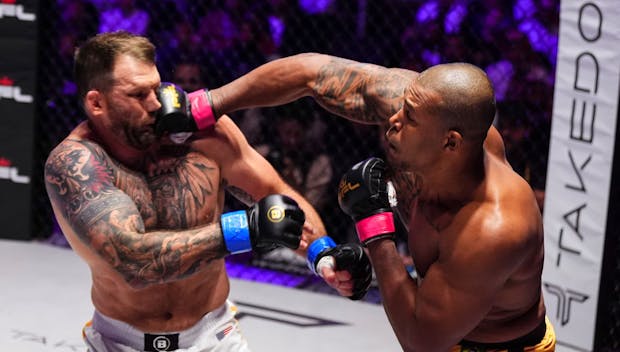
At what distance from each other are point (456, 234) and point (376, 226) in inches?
6.6

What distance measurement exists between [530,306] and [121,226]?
89 centimetres

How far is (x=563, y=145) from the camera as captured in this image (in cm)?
329

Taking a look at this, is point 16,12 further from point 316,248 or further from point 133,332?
point 316,248

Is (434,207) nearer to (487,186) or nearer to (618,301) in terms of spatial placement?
(487,186)

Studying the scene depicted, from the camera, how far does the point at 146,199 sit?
2.00 m

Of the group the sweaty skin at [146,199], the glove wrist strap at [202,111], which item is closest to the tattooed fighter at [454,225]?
the sweaty skin at [146,199]

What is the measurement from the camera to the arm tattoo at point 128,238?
1.75 m

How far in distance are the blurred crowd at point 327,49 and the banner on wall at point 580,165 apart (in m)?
0.36

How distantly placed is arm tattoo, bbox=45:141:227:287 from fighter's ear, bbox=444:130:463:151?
19.6 inches

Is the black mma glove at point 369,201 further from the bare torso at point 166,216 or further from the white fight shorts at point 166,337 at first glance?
the white fight shorts at point 166,337

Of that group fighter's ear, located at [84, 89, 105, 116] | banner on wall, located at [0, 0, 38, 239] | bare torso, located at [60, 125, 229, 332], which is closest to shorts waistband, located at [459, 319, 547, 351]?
bare torso, located at [60, 125, 229, 332]

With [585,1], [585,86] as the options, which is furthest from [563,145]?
[585,1]

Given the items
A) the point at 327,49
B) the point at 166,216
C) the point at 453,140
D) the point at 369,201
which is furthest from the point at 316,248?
the point at 327,49

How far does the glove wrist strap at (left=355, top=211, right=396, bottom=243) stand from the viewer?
5.78 ft
